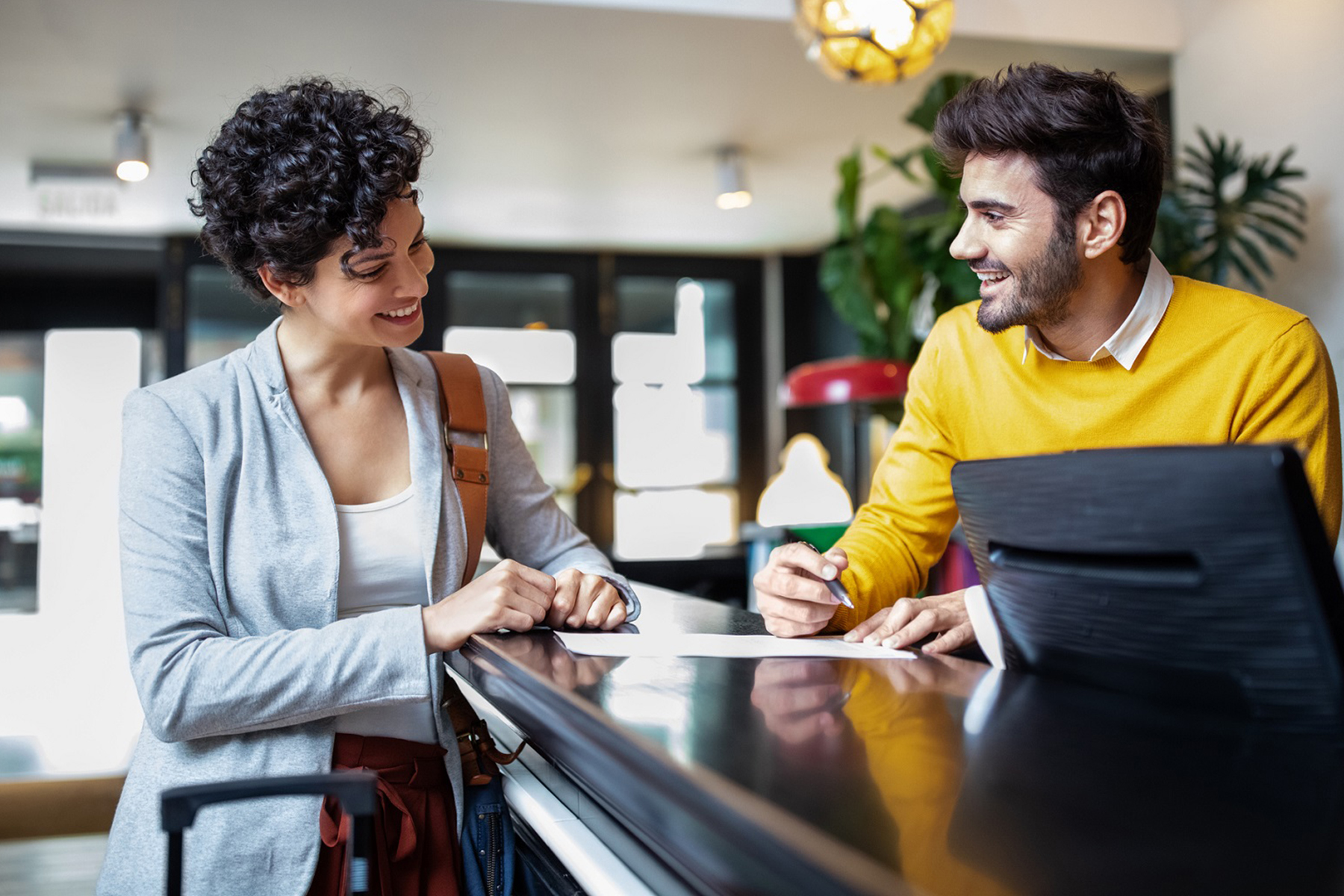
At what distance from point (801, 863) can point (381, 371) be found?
43.7 inches

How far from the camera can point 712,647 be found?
110 cm

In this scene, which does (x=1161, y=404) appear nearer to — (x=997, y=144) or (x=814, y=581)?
(x=997, y=144)

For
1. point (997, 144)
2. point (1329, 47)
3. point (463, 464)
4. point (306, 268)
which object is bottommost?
point (463, 464)

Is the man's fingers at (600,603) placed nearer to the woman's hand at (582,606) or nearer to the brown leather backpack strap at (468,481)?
Answer: the woman's hand at (582,606)

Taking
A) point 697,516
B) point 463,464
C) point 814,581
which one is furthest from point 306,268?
point 697,516

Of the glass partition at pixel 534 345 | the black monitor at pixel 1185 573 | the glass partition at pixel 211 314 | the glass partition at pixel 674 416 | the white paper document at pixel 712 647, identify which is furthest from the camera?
the glass partition at pixel 674 416

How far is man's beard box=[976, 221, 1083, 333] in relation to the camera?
1.56m

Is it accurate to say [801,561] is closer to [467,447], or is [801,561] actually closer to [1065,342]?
[467,447]

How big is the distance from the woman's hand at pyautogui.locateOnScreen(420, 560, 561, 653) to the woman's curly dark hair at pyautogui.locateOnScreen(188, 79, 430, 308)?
0.44 metres

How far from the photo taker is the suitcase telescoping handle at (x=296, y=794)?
798mm

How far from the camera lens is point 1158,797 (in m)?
0.57

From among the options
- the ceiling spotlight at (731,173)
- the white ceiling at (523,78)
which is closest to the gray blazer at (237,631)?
the white ceiling at (523,78)

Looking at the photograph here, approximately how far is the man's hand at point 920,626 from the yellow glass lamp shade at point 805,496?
13.9 ft

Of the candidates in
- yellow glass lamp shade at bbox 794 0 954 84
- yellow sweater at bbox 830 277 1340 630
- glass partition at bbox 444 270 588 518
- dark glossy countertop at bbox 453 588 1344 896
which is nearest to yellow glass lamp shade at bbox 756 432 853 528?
glass partition at bbox 444 270 588 518
